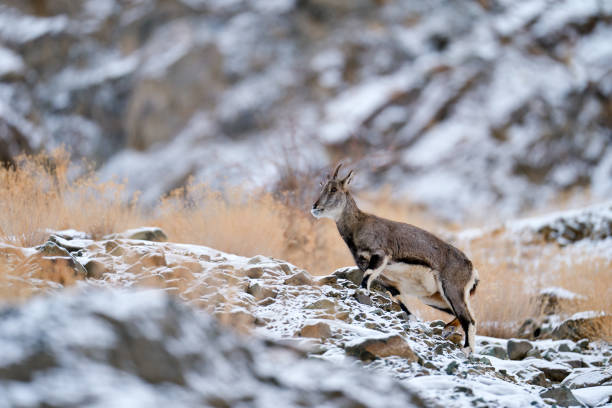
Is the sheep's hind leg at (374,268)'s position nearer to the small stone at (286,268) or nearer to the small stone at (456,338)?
the small stone at (286,268)

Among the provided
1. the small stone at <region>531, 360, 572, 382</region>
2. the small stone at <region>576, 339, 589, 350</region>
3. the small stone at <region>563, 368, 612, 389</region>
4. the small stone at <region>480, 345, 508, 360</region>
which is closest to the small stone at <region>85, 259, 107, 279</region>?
the small stone at <region>480, 345, 508, 360</region>

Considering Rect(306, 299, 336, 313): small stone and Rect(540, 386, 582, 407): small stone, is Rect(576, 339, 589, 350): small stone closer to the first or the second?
Rect(540, 386, 582, 407): small stone

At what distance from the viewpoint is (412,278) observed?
5.94m

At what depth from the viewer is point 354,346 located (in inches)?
160

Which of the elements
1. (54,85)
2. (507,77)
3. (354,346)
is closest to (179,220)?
(354,346)

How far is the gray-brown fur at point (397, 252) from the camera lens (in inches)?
227

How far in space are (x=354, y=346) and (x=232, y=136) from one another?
956 inches

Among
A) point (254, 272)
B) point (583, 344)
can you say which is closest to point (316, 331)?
point (254, 272)

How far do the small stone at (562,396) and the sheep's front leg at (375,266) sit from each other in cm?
173

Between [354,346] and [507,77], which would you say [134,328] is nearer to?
[354,346]

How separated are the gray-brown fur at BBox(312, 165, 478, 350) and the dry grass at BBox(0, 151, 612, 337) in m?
1.78

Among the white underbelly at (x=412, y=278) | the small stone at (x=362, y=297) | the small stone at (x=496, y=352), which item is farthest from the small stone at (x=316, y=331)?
the small stone at (x=496, y=352)

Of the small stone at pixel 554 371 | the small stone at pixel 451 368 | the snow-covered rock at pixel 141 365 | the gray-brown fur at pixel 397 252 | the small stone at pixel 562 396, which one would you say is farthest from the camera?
the small stone at pixel 554 371

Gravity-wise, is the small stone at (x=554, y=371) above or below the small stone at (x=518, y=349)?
above
